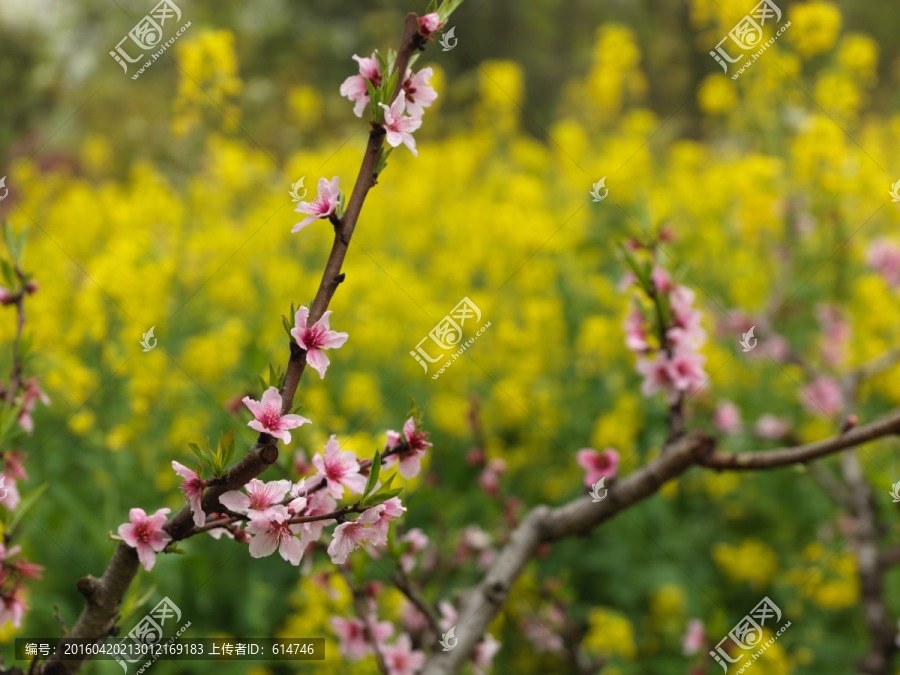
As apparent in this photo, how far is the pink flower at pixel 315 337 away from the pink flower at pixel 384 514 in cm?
17

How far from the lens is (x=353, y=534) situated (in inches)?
40.4

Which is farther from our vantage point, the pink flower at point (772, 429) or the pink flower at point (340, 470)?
the pink flower at point (772, 429)

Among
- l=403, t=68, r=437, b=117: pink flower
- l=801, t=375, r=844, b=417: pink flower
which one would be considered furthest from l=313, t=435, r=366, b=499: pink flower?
l=801, t=375, r=844, b=417: pink flower

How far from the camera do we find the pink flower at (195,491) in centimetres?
95

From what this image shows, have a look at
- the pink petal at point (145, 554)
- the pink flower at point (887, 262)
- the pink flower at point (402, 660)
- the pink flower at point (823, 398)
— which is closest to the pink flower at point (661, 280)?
the pink flower at point (402, 660)

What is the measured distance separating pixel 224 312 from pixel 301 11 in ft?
49.9

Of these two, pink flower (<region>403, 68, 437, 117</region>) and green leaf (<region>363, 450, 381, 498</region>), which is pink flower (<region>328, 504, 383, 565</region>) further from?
pink flower (<region>403, 68, 437, 117</region>)

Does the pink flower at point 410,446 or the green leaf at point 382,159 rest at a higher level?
the green leaf at point 382,159

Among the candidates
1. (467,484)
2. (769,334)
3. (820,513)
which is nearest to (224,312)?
(467,484)

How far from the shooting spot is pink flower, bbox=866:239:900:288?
3832 millimetres

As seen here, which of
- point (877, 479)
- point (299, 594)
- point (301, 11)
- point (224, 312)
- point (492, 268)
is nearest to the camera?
point (877, 479)

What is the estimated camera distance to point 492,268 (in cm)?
533

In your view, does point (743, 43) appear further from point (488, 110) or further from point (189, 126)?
point (488, 110)

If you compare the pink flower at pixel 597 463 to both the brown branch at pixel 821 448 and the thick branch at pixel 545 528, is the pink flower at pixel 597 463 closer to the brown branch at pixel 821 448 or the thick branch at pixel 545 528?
the thick branch at pixel 545 528
